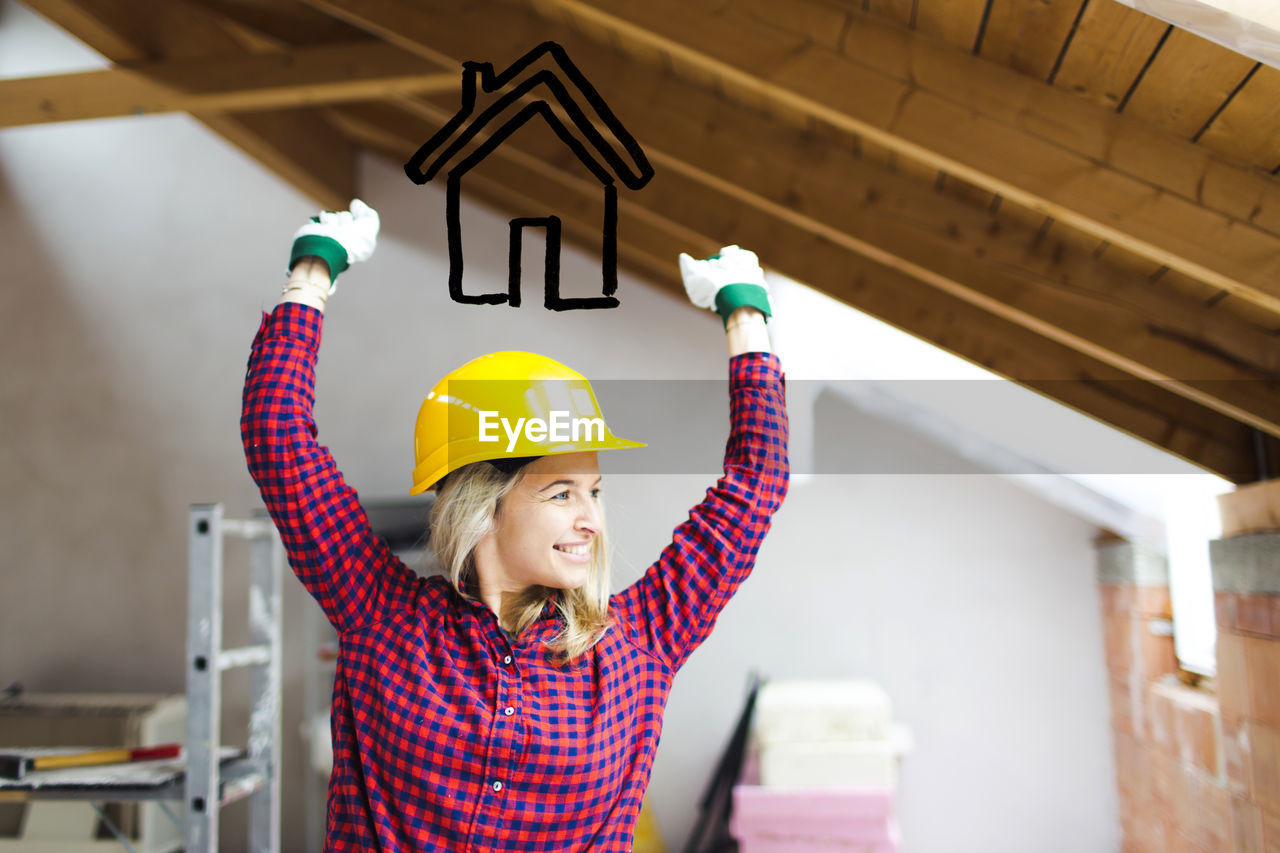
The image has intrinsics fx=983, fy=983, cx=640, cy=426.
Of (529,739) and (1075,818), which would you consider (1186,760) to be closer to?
(1075,818)

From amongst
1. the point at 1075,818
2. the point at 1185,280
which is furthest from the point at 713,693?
the point at 1185,280

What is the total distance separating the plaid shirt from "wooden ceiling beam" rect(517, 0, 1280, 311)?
0.74 m

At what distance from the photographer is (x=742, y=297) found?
1413 millimetres

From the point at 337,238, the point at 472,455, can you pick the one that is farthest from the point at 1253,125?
the point at 337,238

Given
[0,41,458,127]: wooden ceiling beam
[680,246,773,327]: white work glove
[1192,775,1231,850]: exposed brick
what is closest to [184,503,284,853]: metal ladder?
[0,41,458,127]: wooden ceiling beam

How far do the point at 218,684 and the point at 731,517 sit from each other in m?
2.23

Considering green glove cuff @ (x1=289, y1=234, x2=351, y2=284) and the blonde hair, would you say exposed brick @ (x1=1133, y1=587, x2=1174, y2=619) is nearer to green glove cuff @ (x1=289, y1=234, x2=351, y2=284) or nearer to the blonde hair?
the blonde hair

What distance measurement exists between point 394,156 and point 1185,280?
3.53 m

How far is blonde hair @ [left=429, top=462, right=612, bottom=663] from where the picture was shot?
1.34 meters

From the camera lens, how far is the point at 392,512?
3.93 meters

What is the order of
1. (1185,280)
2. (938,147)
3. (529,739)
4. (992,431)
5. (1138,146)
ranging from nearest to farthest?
(529,739) → (1138,146) → (938,147) → (1185,280) → (992,431)

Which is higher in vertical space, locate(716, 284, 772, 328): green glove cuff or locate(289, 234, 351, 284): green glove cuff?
locate(289, 234, 351, 284): green glove cuff

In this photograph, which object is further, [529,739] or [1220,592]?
[1220,592]

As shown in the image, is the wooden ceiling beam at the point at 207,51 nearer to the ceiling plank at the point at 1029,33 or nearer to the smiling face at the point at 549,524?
the smiling face at the point at 549,524
